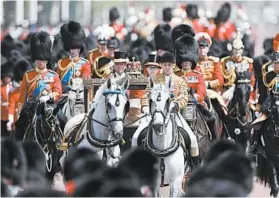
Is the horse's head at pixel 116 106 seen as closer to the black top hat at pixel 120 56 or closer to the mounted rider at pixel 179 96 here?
the mounted rider at pixel 179 96

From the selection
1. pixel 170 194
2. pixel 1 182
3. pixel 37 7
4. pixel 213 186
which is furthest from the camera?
pixel 37 7

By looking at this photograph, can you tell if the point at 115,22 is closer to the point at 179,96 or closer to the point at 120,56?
the point at 120,56

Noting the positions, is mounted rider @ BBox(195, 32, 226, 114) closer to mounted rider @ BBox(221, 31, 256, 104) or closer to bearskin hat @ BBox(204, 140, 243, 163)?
mounted rider @ BBox(221, 31, 256, 104)

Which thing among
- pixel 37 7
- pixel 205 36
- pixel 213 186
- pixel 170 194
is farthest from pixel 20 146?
pixel 37 7

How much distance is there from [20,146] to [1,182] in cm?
46

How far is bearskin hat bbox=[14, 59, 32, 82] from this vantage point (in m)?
26.0

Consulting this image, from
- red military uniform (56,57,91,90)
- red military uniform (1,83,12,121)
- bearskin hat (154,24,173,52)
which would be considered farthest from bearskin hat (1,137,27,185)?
red military uniform (1,83,12,121)

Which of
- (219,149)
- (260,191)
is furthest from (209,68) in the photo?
(219,149)

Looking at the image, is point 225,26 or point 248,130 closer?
point 248,130

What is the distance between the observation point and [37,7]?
1491 inches

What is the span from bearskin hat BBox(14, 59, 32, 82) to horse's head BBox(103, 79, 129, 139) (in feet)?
31.5

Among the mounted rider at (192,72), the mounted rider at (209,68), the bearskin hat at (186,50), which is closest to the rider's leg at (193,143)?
the mounted rider at (192,72)

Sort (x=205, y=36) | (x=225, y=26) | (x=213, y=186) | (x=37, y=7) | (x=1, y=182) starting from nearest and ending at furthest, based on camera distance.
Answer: (x=213, y=186)
(x=1, y=182)
(x=205, y=36)
(x=225, y=26)
(x=37, y=7)

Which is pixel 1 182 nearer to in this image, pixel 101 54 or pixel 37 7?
pixel 101 54
